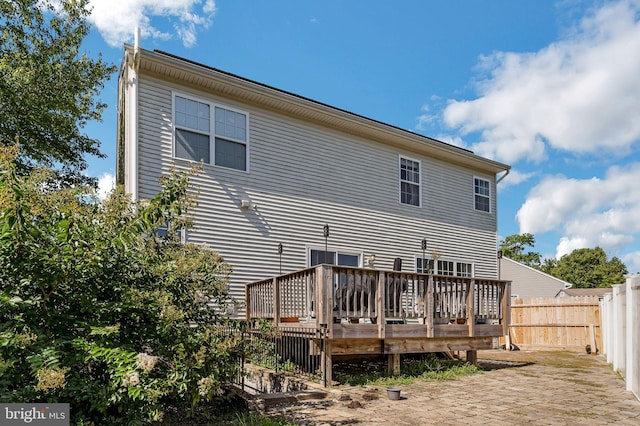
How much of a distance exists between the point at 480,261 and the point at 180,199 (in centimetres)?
1182

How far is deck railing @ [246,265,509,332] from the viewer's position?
6496mm

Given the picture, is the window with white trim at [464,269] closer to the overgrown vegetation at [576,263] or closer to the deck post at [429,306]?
the deck post at [429,306]

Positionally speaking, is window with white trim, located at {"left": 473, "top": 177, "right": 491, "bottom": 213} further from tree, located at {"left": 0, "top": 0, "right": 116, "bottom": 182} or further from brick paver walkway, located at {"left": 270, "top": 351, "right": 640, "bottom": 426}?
tree, located at {"left": 0, "top": 0, "right": 116, "bottom": 182}

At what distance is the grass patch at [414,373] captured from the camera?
675 centimetres

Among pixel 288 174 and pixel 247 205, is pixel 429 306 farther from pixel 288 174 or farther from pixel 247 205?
pixel 288 174

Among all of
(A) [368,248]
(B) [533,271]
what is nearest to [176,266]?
(A) [368,248]

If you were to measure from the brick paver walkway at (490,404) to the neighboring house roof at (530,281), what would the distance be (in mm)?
23987

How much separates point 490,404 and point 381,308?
207cm

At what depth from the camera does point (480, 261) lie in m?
14.0

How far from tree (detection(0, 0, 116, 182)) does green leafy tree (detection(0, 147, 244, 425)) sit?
10.9 metres

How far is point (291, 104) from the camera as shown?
10.1 m

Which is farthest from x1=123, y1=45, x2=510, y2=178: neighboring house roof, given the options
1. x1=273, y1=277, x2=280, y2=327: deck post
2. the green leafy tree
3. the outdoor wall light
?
the green leafy tree

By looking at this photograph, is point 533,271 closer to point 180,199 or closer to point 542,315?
point 542,315

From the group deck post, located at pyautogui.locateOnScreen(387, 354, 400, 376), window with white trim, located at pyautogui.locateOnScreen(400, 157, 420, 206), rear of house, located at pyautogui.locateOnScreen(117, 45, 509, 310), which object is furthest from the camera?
window with white trim, located at pyautogui.locateOnScreen(400, 157, 420, 206)
